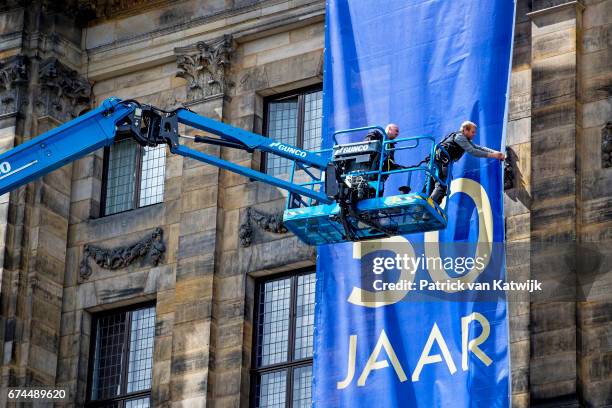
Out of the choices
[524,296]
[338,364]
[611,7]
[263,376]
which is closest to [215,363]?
[263,376]

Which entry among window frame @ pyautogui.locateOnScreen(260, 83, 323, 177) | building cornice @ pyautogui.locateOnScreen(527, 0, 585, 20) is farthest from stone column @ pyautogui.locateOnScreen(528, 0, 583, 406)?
window frame @ pyautogui.locateOnScreen(260, 83, 323, 177)

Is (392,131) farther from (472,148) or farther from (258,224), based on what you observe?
(258,224)

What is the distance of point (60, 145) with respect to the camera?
36781 mm

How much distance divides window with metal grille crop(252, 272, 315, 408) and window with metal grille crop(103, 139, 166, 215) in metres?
3.47

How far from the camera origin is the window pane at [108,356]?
43.0 m

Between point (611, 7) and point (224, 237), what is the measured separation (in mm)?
7744

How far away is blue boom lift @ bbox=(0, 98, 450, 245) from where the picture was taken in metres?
35.5

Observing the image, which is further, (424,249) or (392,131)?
(424,249)

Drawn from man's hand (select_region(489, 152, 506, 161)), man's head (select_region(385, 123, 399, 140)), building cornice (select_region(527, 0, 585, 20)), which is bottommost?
man's hand (select_region(489, 152, 506, 161))

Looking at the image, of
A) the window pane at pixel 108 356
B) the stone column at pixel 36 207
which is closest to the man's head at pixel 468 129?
the window pane at pixel 108 356

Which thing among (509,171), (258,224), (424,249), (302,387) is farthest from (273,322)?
(509,171)

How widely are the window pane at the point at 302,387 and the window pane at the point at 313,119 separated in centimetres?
405

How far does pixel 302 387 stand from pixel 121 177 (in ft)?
20.8

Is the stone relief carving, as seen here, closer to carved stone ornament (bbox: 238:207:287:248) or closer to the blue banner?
Answer: the blue banner
